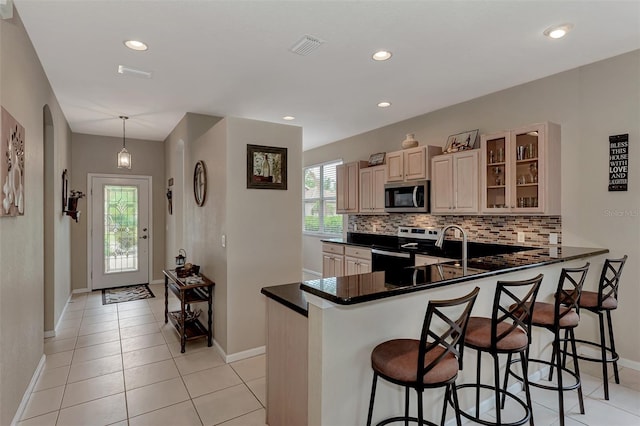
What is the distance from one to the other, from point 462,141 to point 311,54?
2.29 meters

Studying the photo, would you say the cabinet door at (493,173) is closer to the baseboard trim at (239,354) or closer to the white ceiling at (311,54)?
the white ceiling at (311,54)

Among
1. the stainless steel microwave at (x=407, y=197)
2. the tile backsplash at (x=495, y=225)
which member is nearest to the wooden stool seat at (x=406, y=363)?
the tile backsplash at (x=495, y=225)

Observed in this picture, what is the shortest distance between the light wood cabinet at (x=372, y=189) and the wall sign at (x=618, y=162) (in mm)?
2663

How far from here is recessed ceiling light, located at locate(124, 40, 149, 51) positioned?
273 centimetres

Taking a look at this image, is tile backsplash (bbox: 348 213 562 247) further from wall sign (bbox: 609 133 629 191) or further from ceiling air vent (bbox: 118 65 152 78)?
ceiling air vent (bbox: 118 65 152 78)

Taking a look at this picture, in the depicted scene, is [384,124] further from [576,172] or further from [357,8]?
[357,8]

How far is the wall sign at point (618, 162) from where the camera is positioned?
3.03 metres

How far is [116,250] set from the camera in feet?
21.1

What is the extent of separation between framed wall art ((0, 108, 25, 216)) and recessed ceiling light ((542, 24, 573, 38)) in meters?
3.75

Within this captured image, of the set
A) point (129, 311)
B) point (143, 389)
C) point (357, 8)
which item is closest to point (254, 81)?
point (357, 8)

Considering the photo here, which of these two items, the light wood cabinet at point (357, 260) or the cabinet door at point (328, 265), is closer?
the light wood cabinet at point (357, 260)

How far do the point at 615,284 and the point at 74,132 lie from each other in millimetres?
7702

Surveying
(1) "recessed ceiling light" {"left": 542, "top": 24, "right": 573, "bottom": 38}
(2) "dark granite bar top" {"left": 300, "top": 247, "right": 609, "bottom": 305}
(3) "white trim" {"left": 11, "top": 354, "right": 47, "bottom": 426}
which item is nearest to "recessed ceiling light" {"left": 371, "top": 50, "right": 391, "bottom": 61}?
(1) "recessed ceiling light" {"left": 542, "top": 24, "right": 573, "bottom": 38}

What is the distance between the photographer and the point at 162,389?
2.77 meters
